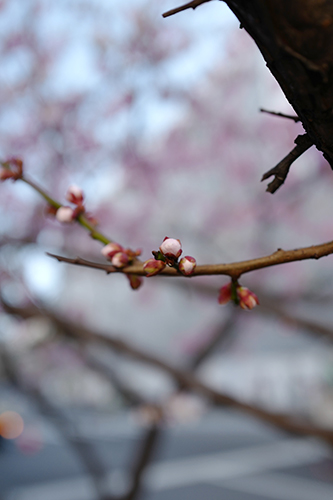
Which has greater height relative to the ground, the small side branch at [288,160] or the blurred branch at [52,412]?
the blurred branch at [52,412]

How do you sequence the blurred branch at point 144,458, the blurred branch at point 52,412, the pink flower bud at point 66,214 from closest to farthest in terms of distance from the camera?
the pink flower bud at point 66,214, the blurred branch at point 144,458, the blurred branch at point 52,412

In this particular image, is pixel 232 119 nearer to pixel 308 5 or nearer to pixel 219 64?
pixel 219 64

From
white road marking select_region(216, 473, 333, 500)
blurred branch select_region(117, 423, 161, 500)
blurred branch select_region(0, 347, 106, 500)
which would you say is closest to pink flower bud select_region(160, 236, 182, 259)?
blurred branch select_region(117, 423, 161, 500)

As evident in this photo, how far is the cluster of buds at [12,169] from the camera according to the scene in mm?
668

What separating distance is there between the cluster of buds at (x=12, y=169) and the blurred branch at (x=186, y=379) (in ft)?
4.04

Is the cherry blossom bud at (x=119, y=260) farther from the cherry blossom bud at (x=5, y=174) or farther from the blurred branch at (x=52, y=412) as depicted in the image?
the blurred branch at (x=52, y=412)

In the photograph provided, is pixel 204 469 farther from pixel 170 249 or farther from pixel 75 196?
pixel 170 249

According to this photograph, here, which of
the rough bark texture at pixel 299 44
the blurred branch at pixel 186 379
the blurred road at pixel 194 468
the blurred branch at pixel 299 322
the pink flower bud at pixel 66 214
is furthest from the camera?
the blurred road at pixel 194 468

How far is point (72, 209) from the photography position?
0.65 meters

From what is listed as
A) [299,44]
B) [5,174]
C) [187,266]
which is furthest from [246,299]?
[5,174]

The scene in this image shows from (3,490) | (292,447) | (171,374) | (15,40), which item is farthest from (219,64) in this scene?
(292,447)

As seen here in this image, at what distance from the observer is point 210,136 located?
5320 millimetres

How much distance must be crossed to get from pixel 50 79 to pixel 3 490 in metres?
5.81

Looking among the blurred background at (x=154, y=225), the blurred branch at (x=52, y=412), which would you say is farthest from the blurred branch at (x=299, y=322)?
the blurred branch at (x=52, y=412)
